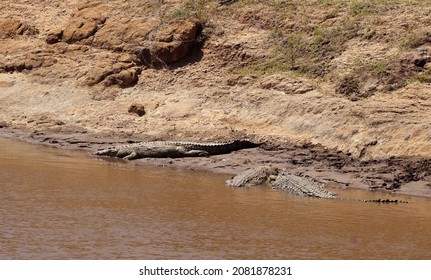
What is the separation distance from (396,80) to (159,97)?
5.77 metres

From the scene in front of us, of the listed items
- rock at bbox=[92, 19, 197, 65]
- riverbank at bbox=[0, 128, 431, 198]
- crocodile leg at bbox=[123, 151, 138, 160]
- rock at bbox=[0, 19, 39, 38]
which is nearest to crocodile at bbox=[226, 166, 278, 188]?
riverbank at bbox=[0, 128, 431, 198]

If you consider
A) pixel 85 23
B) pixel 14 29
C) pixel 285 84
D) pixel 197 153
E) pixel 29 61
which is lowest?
pixel 197 153

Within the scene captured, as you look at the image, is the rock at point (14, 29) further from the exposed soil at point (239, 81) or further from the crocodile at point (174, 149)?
the crocodile at point (174, 149)

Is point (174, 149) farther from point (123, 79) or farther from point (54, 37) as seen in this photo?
point (54, 37)

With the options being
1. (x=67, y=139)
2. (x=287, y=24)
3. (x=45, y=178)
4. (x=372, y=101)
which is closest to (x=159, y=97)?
(x=67, y=139)

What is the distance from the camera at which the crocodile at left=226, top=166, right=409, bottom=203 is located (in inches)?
425

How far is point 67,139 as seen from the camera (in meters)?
16.1

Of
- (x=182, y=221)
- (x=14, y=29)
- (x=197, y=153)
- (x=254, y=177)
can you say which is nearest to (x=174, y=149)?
(x=197, y=153)

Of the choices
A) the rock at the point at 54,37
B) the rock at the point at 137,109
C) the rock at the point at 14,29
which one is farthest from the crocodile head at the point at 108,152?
the rock at the point at 14,29

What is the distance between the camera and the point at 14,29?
22000 mm

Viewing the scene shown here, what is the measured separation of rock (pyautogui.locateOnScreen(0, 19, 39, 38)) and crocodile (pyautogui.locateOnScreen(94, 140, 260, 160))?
8902 mm

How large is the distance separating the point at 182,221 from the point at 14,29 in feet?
48.8

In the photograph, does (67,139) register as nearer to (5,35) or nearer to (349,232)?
(5,35)

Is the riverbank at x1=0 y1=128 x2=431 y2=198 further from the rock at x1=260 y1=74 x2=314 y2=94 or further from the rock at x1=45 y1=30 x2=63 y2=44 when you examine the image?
the rock at x1=45 y1=30 x2=63 y2=44
